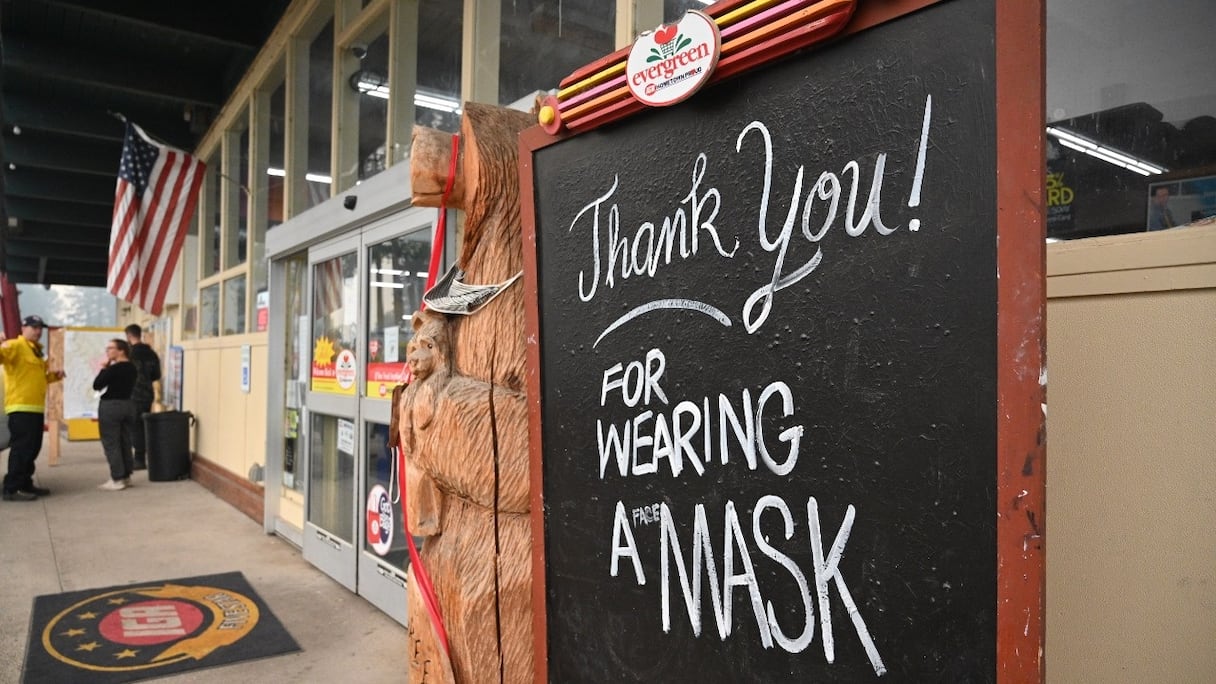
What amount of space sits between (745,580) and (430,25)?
3908mm

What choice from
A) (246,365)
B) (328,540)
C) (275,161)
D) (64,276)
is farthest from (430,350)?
(64,276)

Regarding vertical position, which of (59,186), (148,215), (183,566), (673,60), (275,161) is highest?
(59,186)

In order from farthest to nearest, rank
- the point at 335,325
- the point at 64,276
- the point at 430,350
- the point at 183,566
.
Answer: the point at 64,276 → the point at 183,566 → the point at 335,325 → the point at 430,350

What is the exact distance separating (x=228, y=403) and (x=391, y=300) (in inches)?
172

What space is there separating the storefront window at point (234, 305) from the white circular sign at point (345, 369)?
371cm

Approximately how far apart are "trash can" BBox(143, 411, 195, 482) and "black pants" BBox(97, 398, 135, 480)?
42 cm

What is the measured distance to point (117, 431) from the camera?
304 inches

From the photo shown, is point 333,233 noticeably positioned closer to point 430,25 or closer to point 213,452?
point 430,25

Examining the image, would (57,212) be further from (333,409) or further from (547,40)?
(547,40)

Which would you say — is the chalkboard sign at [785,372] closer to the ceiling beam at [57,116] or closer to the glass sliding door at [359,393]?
the glass sliding door at [359,393]

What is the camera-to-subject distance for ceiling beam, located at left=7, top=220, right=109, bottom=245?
53.5 feet

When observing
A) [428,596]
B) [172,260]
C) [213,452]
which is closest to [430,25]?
[428,596]

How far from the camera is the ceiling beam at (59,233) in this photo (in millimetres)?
16312

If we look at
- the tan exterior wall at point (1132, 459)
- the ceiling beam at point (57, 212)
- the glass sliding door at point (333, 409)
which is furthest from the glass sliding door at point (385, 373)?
the ceiling beam at point (57, 212)
